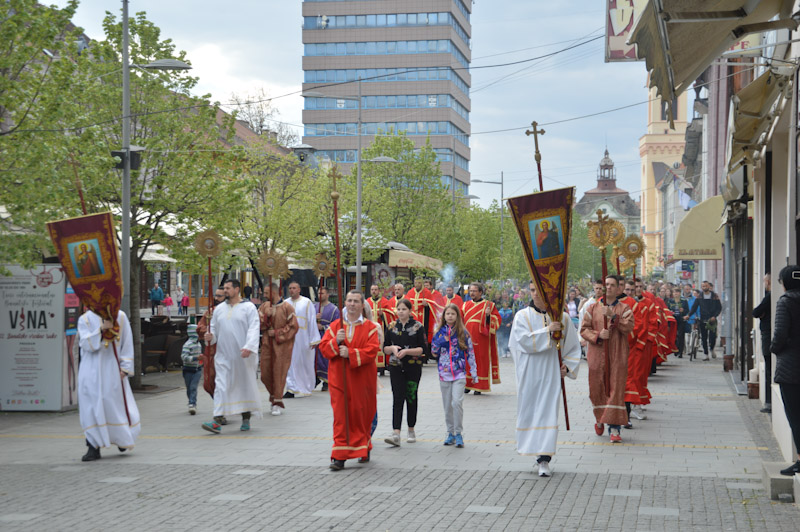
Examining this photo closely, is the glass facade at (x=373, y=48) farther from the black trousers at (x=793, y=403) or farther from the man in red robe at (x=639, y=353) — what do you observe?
the black trousers at (x=793, y=403)

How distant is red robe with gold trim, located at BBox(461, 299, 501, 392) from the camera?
17.2m

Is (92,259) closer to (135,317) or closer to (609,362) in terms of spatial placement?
(609,362)

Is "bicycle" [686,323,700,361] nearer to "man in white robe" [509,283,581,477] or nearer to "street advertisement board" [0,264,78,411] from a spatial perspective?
"street advertisement board" [0,264,78,411]

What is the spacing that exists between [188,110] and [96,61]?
1900 mm

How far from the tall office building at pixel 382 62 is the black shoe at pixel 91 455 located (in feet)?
282

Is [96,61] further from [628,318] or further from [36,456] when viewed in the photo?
[628,318]

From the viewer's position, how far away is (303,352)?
17.1m

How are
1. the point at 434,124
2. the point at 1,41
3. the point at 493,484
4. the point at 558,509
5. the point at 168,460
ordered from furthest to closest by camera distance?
the point at 434,124 < the point at 1,41 < the point at 168,460 < the point at 493,484 < the point at 558,509

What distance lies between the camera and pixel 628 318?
11.5 metres

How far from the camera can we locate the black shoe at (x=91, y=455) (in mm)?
10430

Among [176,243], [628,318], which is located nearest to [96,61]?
[176,243]

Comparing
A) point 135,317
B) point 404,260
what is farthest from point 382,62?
point 135,317

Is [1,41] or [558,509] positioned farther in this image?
[1,41]

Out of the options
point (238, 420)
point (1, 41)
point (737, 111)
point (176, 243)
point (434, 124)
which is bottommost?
point (238, 420)
